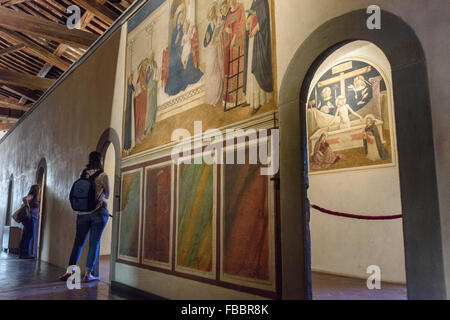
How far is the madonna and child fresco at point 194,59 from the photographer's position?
3.75 metres

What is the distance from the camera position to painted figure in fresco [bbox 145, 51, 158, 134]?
5410mm

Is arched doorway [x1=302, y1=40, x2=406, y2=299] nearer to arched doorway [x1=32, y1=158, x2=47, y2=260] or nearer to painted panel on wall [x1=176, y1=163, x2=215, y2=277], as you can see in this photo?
painted panel on wall [x1=176, y1=163, x2=215, y2=277]

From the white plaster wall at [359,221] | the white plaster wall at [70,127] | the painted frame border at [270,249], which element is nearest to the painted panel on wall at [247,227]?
the painted frame border at [270,249]

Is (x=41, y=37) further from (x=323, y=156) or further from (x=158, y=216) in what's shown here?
(x=323, y=156)

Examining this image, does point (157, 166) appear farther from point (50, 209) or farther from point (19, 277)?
point (50, 209)

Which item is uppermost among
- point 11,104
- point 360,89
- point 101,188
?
point 11,104

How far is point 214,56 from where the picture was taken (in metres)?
4.34

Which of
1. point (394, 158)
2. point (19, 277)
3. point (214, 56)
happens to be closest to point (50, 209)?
point (19, 277)

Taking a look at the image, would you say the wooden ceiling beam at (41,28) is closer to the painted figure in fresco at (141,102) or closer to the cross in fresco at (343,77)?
the painted figure in fresco at (141,102)

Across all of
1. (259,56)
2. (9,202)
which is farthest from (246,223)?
(9,202)

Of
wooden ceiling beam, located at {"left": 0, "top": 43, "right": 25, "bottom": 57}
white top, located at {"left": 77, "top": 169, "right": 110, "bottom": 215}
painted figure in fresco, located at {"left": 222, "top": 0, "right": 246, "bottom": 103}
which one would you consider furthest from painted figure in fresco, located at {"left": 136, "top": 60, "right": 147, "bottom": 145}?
wooden ceiling beam, located at {"left": 0, "top": 43, "right": 25, "bottom": 57}

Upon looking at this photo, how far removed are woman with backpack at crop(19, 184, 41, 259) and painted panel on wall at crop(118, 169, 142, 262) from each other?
492cm

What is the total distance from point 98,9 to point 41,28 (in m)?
1.34

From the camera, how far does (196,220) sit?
14.3 ft
